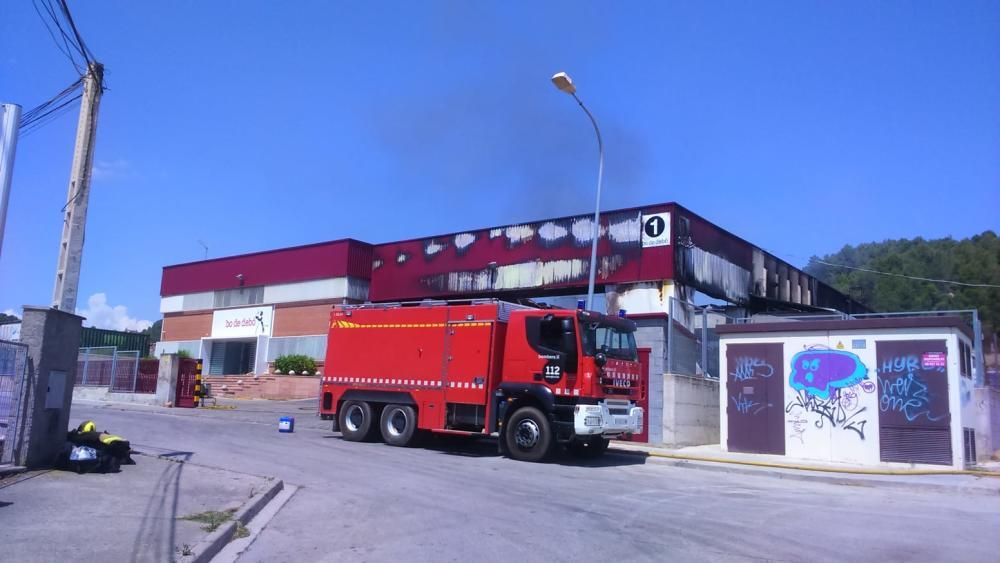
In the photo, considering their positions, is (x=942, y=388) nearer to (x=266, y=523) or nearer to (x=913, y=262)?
(x=266, y=523)

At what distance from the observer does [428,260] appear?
31375 millimetres

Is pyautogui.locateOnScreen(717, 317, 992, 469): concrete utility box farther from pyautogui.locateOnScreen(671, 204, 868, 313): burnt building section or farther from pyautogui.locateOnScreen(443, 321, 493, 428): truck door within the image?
pyautogui.locateOnScreen(443, 321, 493, 428): truck door

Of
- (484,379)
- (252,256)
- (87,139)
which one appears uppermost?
(252,256)

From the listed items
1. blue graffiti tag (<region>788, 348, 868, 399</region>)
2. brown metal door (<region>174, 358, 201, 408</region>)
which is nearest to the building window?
brown metal door (<region>174, 358, 201, 408</region>)

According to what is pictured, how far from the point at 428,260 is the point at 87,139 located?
60.9 ft

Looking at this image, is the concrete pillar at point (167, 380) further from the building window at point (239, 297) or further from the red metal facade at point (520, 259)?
the building window at point (239, 297)

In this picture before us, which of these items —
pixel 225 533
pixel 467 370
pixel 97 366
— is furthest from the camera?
pixel 97 366

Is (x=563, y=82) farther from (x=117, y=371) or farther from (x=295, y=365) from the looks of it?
(x=117, y=371)

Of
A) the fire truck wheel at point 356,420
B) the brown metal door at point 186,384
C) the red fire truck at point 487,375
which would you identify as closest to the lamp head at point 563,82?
the red fire truck at point 487,375

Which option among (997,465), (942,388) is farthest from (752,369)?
(997,465)

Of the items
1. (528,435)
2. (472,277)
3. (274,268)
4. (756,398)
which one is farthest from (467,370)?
(274,268)

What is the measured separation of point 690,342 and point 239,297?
31953 millimetres

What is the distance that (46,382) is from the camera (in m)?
10.2

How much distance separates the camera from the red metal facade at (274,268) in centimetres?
4050
